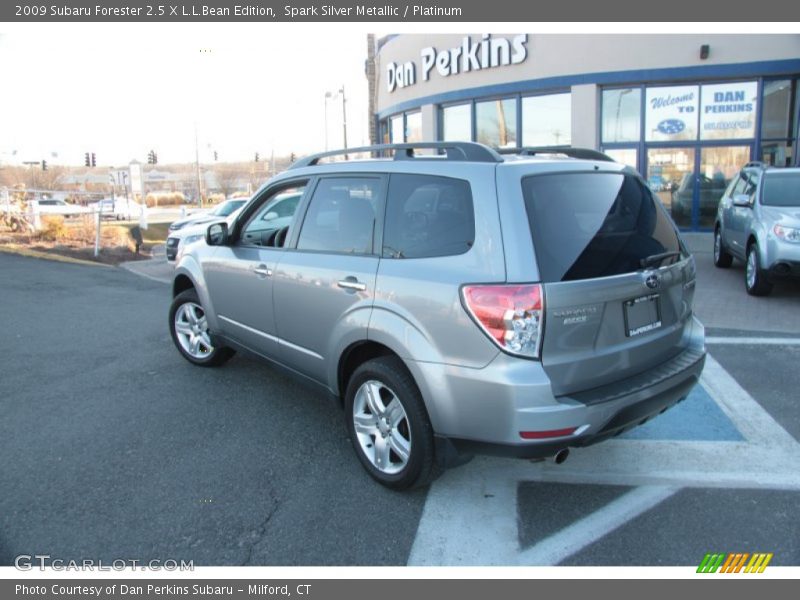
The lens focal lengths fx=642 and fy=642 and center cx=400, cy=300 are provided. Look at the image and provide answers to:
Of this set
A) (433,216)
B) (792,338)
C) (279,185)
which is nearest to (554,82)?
(792,338)

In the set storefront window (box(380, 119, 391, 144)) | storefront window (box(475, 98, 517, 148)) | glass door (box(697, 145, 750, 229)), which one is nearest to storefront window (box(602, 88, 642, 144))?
glass door (box(697, 145, 750, 229))

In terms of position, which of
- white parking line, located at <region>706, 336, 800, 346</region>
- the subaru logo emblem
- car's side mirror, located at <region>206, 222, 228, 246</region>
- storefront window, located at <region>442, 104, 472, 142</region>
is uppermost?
storefront window, located at <region>442, 104, 472, 142</region>

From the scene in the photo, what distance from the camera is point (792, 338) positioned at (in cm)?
664

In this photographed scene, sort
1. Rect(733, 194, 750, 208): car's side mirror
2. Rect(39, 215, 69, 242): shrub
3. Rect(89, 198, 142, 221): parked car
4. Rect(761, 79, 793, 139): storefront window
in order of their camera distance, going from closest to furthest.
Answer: Rect(733, 194, 750, 208): car's side mirror < Rect(761, 79, 793, 139): storefront window < Rect(39, 215, 69, 242): shrub < Rect(89, 198, 142, 221): parked car

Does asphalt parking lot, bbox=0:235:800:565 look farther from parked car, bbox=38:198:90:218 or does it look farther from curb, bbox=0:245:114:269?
A: parked car, bbox=38:198:90:218

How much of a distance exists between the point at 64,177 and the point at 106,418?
96.5 metres

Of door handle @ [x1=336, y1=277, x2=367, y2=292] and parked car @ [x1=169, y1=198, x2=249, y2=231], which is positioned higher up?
parked car @ [x1=169, y1=198, x2=249, y2=231]

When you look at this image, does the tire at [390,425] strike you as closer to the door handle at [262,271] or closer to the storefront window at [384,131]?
the door handle at [262,271]

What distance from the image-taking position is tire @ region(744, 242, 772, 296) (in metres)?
8.41

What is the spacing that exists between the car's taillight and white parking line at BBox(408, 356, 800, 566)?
38.5 inches

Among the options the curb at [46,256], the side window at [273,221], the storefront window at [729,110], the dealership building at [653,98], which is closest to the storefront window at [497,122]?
the dealership building at [653,98]

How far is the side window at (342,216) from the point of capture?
12.3ft

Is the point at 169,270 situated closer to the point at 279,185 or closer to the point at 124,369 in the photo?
the point at 124,369

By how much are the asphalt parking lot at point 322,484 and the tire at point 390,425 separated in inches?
6.3
